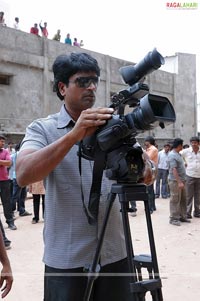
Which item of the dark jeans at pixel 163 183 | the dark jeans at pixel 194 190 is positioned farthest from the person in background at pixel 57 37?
the dark jeans at pixel 194 190

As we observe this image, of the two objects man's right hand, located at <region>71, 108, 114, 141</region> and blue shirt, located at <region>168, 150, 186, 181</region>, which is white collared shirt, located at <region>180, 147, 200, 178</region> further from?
man's right hand, located at <region>71, 108, 114, 141</region>

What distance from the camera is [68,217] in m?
1.39

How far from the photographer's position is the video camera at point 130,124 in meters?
1.08

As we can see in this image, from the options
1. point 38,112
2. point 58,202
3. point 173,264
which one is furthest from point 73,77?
point 38,112

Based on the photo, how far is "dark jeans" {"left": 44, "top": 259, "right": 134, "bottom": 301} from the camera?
1.36 m

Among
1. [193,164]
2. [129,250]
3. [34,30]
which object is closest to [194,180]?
[193,164]

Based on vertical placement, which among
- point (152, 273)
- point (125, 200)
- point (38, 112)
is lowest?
point (152, 273)

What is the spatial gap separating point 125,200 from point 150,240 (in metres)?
0.16

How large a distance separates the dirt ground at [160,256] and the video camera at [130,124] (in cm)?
114

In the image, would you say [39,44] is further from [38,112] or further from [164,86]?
[164,86]

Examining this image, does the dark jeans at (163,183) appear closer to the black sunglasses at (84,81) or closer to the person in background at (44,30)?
the black sunglasses at (84,81)

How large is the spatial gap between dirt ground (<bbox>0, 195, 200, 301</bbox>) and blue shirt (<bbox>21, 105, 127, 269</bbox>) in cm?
83

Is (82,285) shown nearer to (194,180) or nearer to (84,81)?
(84,81)

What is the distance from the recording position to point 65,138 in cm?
115
